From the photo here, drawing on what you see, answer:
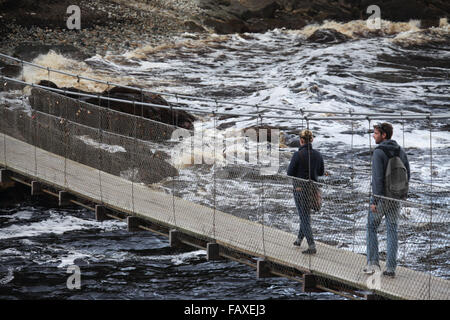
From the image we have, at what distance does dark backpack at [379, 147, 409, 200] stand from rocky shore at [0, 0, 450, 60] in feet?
68.0

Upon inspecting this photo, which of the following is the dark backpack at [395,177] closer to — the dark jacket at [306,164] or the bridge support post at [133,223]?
the dark jacket at [306,164]

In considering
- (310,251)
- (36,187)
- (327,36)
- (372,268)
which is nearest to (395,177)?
(372,268)

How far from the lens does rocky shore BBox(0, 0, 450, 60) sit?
2794 cm

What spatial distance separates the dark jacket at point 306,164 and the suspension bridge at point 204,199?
18 centimetres

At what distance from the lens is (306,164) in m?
7.06

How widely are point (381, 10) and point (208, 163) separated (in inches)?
1065

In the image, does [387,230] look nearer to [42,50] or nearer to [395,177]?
[395,177]

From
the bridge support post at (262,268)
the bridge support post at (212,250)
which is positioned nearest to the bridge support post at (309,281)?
the bridge support post at (262,268)

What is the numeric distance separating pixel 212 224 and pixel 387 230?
7.67 ft

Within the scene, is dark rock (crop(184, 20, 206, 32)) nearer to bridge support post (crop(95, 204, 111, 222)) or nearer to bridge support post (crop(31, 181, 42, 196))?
bridge support post (crop(31, 181, 42, 196))

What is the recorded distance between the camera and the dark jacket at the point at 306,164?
7.00 meters
